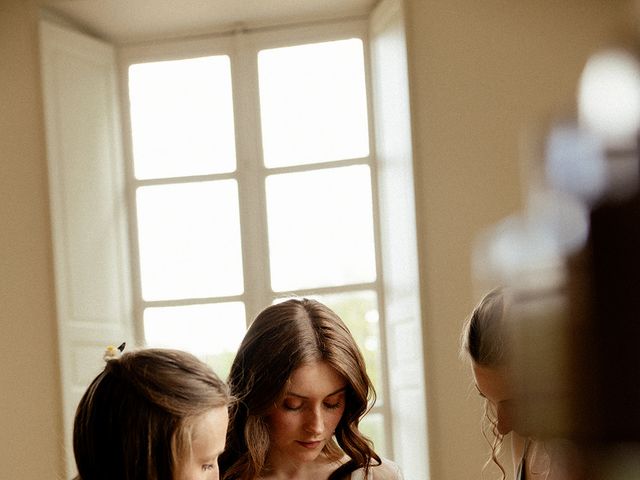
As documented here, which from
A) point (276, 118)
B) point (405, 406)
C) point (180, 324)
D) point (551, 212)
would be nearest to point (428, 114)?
point (276, 118)

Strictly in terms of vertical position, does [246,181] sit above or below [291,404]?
above

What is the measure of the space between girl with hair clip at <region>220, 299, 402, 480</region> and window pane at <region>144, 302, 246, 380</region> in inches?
83.7

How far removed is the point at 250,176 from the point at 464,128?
3.82ft

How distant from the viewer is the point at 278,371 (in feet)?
7.75

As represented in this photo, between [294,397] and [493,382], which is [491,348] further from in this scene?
[294,397]

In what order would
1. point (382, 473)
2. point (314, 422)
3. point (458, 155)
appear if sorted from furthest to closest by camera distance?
point (458, 155) → point (382, 473) → point (314, 422)

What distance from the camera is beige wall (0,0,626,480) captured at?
4.00m

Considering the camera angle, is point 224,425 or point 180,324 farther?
point 180,324

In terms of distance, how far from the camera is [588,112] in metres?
0.14

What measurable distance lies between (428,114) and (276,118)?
3.01 ft

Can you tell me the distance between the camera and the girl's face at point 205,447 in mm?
1771

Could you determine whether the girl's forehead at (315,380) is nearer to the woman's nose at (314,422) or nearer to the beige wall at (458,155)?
the woman's nose at (314,422)

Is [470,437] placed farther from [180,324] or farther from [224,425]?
[224,425]

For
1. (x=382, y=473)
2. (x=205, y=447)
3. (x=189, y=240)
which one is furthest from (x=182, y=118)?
(x=205, y=447)
